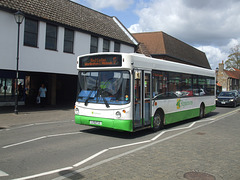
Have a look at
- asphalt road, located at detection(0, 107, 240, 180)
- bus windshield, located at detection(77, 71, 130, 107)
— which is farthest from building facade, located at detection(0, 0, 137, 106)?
bus windshield, located at detection(77, 71, 130, 107)

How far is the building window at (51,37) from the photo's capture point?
17.3 meters

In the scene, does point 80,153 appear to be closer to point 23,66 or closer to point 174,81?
point 174,81

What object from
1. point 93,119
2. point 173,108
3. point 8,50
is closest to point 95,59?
point 93,119

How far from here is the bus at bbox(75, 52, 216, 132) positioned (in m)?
7.89

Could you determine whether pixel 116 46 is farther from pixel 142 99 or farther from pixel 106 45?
pixel 142 99

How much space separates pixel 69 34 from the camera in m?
18.9

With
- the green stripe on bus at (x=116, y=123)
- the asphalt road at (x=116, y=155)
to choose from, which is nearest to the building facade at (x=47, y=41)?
the asphalt road at (x=116, y=155)

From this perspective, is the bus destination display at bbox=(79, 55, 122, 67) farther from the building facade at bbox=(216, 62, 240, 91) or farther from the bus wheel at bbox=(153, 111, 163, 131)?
the building facade at bbox=(216, 62, 240, 91)

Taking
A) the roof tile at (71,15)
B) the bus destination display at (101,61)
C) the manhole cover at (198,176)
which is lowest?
the manhole cover at (198,176)

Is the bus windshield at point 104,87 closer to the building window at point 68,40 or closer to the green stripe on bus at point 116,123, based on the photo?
the green stripe on bus at point 116,123

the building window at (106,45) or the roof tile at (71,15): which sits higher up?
the roof tile at (71,15)

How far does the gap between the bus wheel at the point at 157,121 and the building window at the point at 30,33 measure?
10.6m

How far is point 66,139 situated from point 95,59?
9.61 ft

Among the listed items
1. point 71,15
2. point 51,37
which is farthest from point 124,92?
point 71,15
